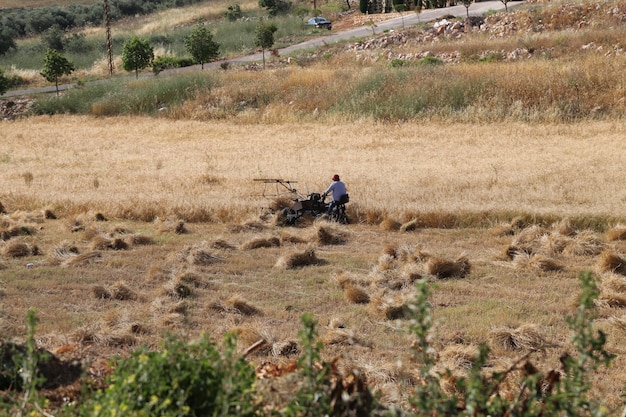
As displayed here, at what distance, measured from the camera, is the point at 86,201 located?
18.3 m

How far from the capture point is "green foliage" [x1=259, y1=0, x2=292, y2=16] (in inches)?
2749

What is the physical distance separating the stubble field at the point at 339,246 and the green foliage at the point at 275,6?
46187mm

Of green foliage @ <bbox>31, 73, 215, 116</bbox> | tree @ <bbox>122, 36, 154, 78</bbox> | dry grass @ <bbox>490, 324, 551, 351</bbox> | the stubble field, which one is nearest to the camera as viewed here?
dry grass @ <bbox>490, 324, 551, 351</bbox>

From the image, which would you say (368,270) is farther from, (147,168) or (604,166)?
(147,168)

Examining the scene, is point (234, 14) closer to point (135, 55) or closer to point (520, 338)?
point (135, 55)

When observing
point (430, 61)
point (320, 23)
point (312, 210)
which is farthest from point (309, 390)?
point (320, 23)

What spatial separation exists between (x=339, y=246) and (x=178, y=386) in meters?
9.88

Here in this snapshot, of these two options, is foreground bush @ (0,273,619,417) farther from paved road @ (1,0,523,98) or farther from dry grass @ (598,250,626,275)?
paved road @ (1,0,523,98)

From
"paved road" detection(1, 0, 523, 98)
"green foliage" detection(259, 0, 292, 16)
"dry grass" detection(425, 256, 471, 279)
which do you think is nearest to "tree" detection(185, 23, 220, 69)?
"paved road" detection(1, 0, 523, 98)

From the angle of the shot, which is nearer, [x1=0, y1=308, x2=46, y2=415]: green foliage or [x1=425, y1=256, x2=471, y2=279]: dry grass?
[x1=0, y1=308, x2=46, y2=415]: green foliage

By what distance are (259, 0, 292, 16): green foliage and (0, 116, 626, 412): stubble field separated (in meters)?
46.2

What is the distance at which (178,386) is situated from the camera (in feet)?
16.1

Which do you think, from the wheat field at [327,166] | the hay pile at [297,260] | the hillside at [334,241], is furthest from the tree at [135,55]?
the hay pile at [297,260]

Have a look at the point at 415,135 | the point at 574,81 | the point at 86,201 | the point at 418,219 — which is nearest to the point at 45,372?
the point at 418,219
